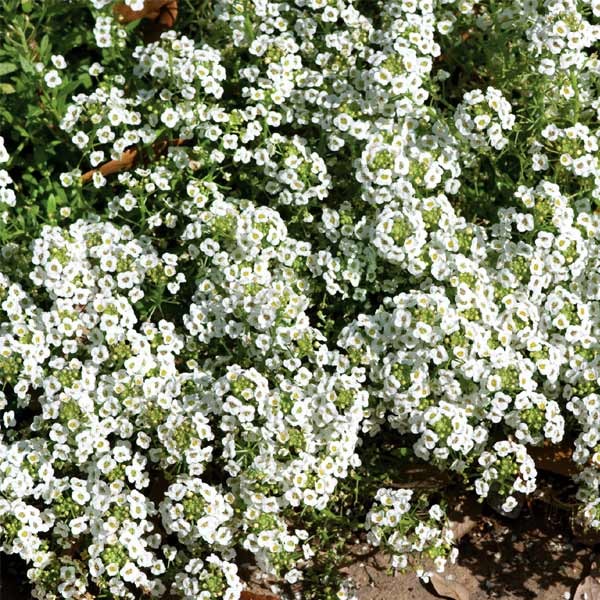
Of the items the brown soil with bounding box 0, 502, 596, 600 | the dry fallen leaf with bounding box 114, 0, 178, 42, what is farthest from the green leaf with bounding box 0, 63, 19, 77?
the brown soil with bounding box 0, 502, 596, 600

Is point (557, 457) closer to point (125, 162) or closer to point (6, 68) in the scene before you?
point (125, 162)

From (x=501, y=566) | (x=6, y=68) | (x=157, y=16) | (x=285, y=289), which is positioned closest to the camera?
(x=285, y=289)

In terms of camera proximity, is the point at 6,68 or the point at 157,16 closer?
the point at 6,68

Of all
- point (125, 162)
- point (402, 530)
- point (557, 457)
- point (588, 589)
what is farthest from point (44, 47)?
point (588, 589)

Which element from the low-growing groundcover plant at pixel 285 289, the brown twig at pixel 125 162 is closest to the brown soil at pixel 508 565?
the low-growing groundcover plant at pixel 285 289

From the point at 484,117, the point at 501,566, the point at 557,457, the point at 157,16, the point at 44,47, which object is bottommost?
the point at 501,566

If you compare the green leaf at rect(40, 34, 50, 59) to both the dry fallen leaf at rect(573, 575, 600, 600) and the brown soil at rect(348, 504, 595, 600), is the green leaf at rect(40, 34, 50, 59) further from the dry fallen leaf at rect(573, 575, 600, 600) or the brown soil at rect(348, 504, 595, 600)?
the dry fallen leaf at rect(573, 575, 600, 600)
